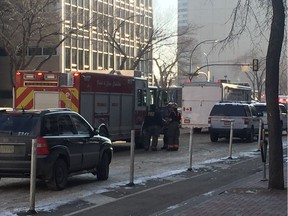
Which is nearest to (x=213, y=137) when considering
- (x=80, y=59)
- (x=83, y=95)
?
(x=83, y=95)

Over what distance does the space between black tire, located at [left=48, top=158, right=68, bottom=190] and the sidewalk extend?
9.48 ft

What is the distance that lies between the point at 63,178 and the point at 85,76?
7.60 meters

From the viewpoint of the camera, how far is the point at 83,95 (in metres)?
18.3

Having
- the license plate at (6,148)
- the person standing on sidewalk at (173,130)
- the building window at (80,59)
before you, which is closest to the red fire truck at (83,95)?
the person standing on sidewalk at (173,130)

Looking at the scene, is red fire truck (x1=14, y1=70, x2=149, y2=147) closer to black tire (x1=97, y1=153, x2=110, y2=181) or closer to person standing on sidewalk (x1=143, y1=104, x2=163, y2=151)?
person standing on sidewalk (x1=143, y1=104, x2=163, y2=151)

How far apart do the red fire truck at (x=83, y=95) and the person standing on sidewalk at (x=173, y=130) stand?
75.5 inches

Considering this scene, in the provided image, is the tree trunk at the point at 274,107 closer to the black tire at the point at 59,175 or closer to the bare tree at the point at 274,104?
the bare tree at the point at 274,104

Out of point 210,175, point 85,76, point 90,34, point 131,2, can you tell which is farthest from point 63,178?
point 131,2

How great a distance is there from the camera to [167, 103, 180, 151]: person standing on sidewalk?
70.6ft

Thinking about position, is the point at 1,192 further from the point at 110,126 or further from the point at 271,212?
the point at 110,126

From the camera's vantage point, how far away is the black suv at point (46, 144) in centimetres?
1066

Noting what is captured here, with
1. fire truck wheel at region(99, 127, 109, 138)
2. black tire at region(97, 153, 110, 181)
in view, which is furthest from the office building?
black tire at region(97, 153, 110, 181)

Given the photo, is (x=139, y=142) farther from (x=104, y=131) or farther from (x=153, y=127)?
(x=104, y=131)

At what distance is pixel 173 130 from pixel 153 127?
84cm
